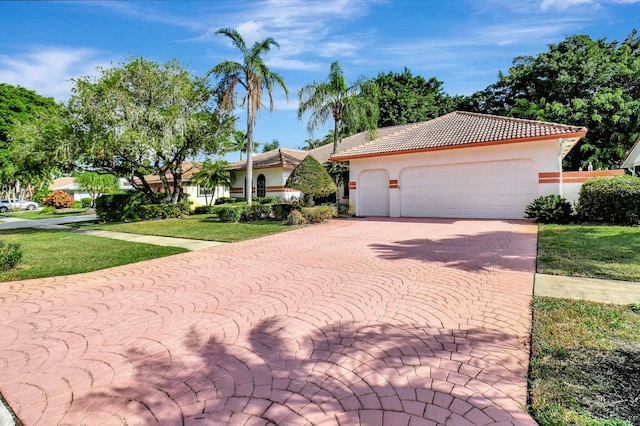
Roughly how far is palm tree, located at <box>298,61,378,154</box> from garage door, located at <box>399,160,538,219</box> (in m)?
4.34

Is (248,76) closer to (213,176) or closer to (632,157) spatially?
(213,176)

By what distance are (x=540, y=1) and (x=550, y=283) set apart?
10.1 meters

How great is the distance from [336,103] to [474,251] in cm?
1335

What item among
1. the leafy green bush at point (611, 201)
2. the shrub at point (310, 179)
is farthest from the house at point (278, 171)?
the leafy green bush at point (611, 201)

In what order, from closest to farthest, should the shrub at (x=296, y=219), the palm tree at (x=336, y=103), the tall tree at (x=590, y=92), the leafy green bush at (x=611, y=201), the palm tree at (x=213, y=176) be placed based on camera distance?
the leafy green bush at (x=611, y=201), the shrub at (x=296, y=219), the palm tree at (x=336, y=103), the tall tree at (x=590, y=92), the palm tree at (x=213, y=176)

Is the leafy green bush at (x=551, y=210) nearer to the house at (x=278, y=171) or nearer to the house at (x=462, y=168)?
the house at (x=462, y=168)

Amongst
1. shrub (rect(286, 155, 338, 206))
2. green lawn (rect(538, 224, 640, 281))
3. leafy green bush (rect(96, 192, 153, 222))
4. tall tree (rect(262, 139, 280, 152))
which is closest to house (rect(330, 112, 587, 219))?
shrub (rect(286, 155, 338, 206))

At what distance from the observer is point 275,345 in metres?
3.45

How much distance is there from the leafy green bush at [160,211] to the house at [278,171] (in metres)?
6.90

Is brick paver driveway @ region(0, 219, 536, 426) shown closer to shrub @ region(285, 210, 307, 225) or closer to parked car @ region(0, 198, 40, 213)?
shrub @ region(285, 210, 307, 225)

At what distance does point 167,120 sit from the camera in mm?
16984

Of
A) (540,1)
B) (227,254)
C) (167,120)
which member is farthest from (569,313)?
(167,120)

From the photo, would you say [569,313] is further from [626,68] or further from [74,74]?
[626,68]

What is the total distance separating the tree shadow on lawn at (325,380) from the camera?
2.40 metres
